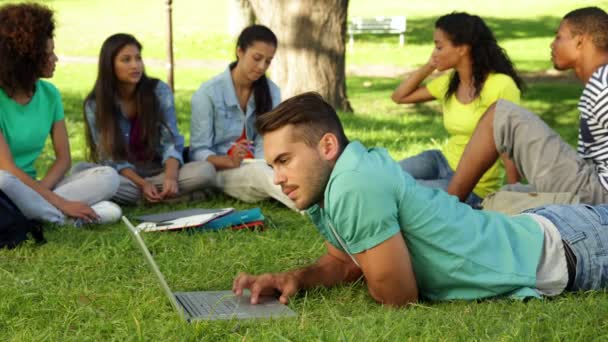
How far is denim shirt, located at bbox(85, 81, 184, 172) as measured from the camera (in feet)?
21.6

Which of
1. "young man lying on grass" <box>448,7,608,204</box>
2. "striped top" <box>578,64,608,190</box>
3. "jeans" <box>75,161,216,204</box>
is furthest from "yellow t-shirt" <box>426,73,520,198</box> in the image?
"jeans" <box>75,161,216,204</box>

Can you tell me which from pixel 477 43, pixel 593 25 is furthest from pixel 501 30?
pixel 593 25

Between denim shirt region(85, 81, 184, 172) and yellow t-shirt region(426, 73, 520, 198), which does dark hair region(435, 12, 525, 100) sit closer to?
yellow t-shirt region(426, 73, 520, 198)

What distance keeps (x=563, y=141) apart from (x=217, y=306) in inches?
82.7

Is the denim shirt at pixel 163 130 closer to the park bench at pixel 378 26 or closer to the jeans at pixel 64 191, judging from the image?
the jeans at pixel 64 191

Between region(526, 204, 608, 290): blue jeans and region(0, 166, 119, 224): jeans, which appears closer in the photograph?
region(526, 204, 608, 290): blue jeans

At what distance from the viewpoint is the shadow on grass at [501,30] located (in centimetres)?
2289

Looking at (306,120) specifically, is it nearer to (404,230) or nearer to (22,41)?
(404,230)

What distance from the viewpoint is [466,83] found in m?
6.42

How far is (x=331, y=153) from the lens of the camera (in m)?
3.55

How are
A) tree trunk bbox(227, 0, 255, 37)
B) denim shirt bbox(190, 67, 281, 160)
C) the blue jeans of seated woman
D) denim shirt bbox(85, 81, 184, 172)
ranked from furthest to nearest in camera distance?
tree trunk bbox(227, 0, 255, 37) < denim shirt bbox(190, 67, 281, 160) < denim shirt bbox(85, 81, 184, 172) < the blue jeans of seated woman

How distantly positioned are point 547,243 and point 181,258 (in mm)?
1858

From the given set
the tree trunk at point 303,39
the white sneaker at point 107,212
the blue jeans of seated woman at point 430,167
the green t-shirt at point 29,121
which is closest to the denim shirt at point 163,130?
the green t-shirt at point 29,121

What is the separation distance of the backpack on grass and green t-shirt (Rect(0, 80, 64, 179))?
789 millimetres
